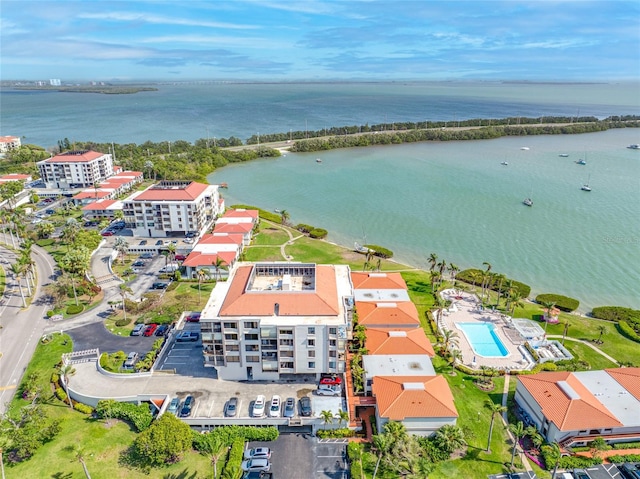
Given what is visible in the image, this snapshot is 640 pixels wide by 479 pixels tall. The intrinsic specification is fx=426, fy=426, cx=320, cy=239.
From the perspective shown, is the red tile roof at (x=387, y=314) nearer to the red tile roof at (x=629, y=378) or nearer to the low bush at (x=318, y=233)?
the red tile roof at (x=629, y=378)

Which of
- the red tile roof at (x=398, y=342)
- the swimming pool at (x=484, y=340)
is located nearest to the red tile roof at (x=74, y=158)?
the red tile roof at (x=398, y=342)

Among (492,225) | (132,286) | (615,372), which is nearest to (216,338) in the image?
(132,286)

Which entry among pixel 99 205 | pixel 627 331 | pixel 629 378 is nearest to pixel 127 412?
pixel 629 378

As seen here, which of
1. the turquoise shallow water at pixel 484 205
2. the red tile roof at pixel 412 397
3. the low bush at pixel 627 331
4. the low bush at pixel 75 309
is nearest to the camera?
the red tile roof at pixel 412 397

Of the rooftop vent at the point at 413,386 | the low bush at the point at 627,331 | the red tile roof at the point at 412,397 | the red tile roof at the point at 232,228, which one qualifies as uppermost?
the red tile roof at the point at 232,228

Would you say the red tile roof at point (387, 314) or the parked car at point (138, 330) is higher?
the red tile roof at point (387, 314)

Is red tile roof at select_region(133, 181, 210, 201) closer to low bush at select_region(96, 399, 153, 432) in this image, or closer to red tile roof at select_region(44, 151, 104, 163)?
red tile roof at select_region(44, 151, 104, 163)

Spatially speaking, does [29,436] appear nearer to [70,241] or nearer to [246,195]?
[70,241]
